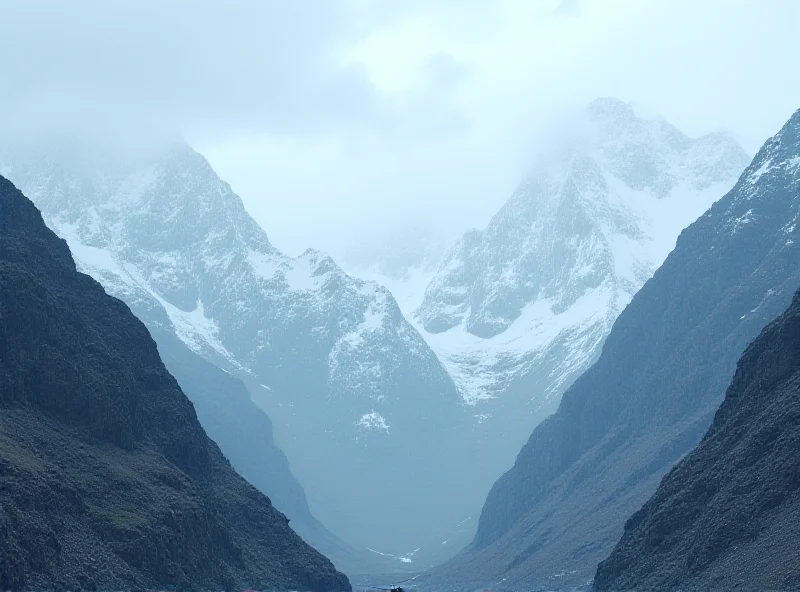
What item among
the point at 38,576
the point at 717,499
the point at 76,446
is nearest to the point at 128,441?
the point at 76,446

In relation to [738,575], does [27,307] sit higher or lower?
higher

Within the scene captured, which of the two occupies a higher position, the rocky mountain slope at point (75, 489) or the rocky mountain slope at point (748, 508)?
the rocky mountain slope at point (75, 489)

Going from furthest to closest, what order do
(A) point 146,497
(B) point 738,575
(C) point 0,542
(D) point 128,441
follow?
(D) point 128,441 → (A) point 146,497 → (B) point 738,575 → (C) point 0,542

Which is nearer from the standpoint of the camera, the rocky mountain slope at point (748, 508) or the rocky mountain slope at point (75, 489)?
the rocky mountain slope at point (75, 489)

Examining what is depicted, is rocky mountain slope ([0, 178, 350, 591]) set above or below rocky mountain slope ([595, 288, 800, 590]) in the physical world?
above

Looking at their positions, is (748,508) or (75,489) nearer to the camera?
(75,489)

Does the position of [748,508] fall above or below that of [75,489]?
below

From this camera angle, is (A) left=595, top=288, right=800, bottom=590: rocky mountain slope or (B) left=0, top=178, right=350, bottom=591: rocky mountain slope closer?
(B) left=0, top=178, right=350, bottom=591: rocky mountain slope

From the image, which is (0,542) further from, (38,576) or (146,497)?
(146,497)
